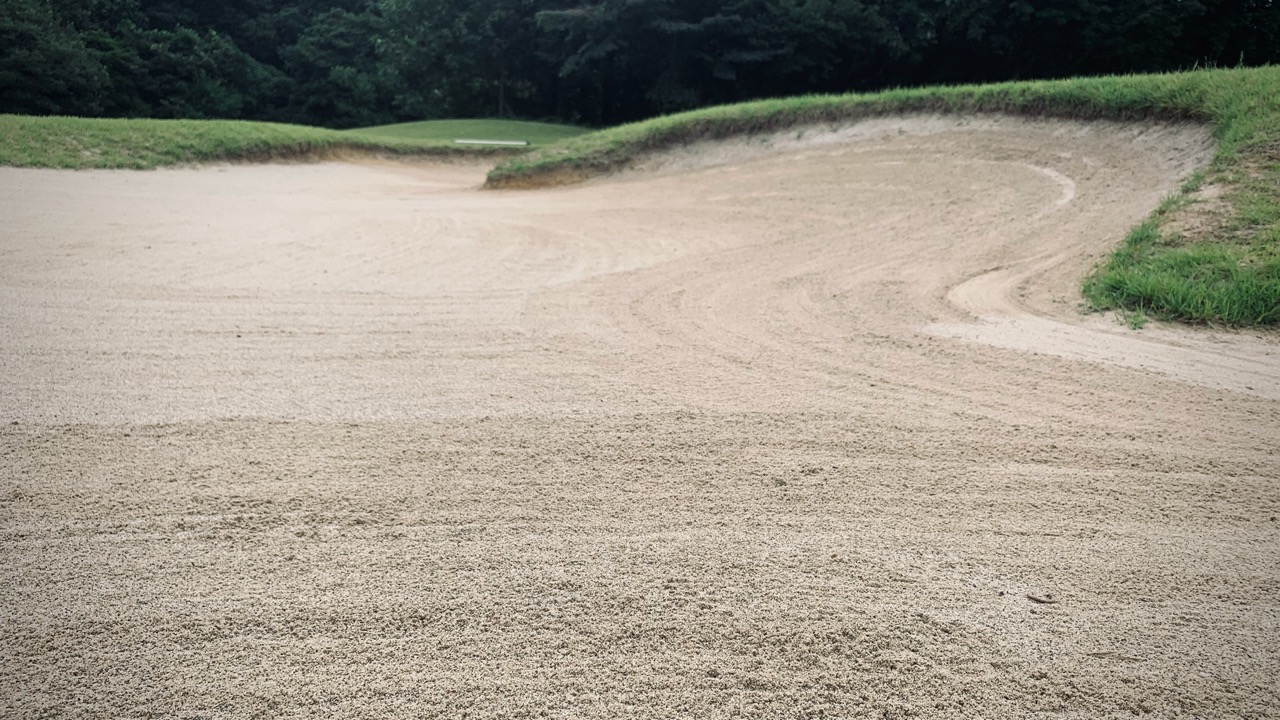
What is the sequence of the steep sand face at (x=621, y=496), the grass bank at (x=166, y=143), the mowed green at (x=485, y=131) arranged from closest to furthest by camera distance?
1. the steep sand face at (x=621, y=496)
2. the grass bank at (x=166, y=143)
3. the mowed green at (x=485, y=131)

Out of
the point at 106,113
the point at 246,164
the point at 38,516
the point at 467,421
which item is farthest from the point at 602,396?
the point at 106,113

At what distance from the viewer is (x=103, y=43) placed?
32.8 metres

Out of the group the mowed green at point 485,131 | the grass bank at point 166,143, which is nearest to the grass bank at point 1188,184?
the grass bank at point 166,143

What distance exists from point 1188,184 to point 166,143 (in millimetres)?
16306

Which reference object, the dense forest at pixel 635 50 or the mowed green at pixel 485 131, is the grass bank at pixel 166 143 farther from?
the dense forest at pixel 635 50

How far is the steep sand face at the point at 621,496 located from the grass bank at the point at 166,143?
8.79 meters

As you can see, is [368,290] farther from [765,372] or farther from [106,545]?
[106,545]

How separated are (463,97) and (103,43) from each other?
1515 cm

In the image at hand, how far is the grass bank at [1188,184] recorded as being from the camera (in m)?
5.17

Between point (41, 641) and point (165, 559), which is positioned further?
point (165, 559)

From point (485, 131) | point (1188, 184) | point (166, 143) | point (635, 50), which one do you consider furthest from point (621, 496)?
point (635, 50)

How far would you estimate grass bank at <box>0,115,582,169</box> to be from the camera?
1323cm

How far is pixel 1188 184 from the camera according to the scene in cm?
705

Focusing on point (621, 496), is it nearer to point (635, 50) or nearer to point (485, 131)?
point (485, 131)
